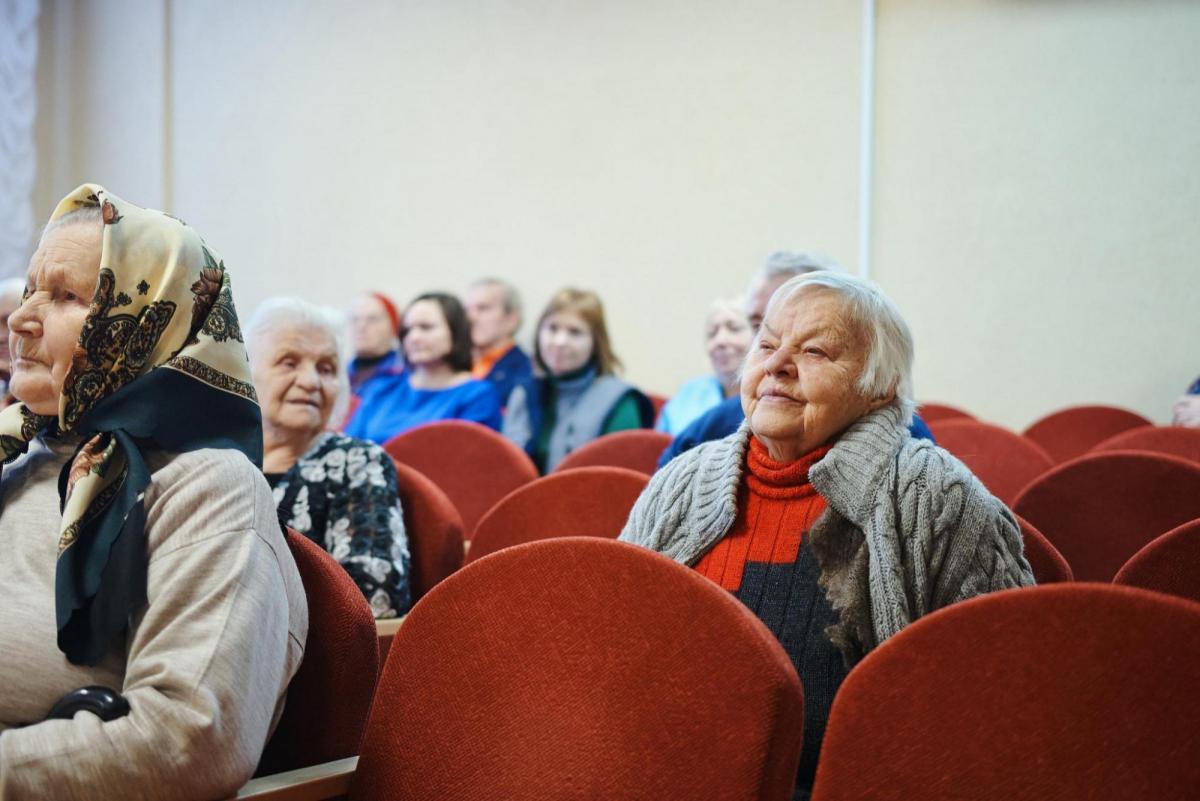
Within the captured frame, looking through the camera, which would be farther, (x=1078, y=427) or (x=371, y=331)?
(x=371, y=331)

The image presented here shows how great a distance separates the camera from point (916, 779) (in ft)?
3.38

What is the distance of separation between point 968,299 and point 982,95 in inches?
32.3

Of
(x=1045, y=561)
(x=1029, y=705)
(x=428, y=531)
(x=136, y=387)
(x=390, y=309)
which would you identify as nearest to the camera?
(x=1029, y=705)

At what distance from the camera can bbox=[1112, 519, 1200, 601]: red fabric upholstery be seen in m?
1.60

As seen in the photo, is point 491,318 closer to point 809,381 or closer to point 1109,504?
point 1109,504

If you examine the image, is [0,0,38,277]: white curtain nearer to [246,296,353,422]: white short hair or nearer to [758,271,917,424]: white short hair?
[246,296,353,422]: white short hair

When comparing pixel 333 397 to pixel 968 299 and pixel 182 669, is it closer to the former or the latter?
pixel 182 669

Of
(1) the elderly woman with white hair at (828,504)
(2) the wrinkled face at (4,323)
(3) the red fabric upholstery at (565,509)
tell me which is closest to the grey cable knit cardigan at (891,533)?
(1) the elderly woman with white hair at (828,504)

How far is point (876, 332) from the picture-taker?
5.87ft

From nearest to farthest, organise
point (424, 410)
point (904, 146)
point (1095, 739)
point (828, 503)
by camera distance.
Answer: point (1095, 739) → point (828, 503) → point (424, 410) → point (904, 146)

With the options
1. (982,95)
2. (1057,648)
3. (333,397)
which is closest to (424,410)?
(333,397)

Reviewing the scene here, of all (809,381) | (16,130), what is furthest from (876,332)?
(16,130)

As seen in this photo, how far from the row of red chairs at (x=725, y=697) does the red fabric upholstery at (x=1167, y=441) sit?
1927 millimetres

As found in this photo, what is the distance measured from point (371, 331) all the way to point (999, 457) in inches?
128
